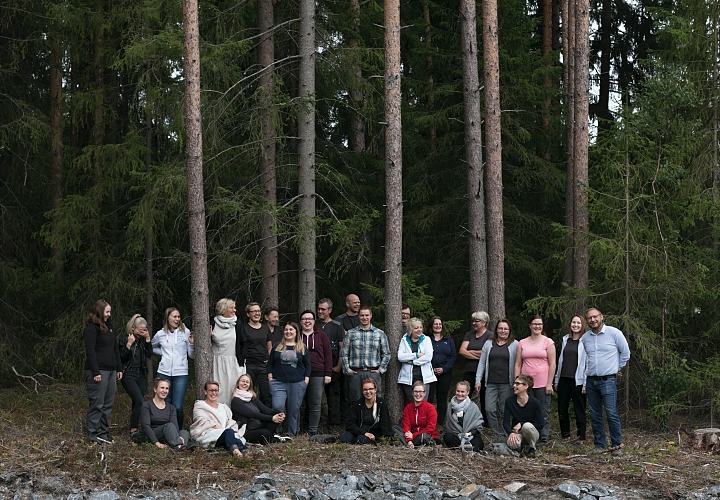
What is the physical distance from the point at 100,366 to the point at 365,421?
3.44 meters

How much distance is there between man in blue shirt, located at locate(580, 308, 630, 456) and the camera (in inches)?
441

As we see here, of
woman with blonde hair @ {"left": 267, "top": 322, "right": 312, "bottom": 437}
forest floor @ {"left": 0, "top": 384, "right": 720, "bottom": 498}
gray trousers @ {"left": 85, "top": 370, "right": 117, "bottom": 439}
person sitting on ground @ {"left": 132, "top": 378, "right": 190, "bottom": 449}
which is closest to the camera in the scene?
forest floor @ {"left": 0, "top": 384, "right": 720, "bottom": 498}

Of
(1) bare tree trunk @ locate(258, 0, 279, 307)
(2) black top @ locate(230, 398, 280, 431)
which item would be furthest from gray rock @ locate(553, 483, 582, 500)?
(1) bare tree trunk @ locate(258, 0, 279, 307)

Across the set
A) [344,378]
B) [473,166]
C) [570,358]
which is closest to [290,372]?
[344,378]

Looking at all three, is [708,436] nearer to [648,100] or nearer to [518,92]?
[648,100]

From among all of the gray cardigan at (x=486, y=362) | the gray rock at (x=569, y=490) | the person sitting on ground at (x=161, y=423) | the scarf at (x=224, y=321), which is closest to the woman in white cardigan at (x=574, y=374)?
the gray cardigan at (x=486, y=362)

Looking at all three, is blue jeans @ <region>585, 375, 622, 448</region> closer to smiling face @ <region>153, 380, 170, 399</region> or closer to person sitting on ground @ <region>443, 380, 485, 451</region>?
person sitting on ground @ <region>443, 380, 485, 451</region>

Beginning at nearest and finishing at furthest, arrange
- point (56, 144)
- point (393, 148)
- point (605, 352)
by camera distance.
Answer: point (605, 352)
point (393, 148)
point (56, 144)

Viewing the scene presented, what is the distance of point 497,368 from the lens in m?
12.0

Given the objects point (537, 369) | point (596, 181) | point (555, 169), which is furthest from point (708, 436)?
point (555, 169)

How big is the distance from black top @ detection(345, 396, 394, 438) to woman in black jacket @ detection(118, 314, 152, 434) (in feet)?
9.26

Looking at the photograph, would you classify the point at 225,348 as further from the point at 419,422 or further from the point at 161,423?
the point at 419,422

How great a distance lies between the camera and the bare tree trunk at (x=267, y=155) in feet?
45.5

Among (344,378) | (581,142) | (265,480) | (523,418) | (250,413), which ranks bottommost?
(265,480)
